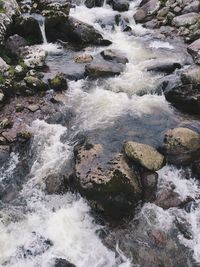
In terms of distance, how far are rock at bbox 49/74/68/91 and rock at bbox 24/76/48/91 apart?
236 millimetres

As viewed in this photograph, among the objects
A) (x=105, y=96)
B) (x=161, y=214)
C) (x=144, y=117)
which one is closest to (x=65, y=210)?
(x=161, y=214)

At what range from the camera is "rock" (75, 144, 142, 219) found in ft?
26.3

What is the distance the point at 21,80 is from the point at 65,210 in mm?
5890

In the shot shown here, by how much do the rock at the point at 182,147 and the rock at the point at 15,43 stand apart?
7938 millimetres

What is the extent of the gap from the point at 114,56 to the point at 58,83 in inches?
121

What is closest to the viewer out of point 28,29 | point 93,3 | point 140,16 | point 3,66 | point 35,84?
point 35,84

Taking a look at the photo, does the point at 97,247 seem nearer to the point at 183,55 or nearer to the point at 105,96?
the point at 105,96

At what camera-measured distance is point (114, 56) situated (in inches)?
565

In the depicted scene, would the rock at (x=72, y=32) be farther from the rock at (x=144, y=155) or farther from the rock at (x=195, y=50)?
the rock at (x=144, y=155)

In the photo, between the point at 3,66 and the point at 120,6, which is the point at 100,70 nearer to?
the point at 3,66

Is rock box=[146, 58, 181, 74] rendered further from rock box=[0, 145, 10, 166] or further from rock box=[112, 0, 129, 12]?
rock box=[112, 0, 129, 12]

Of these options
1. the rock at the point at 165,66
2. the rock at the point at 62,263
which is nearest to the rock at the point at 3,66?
the rock at the point at 165,66

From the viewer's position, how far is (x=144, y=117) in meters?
10.9

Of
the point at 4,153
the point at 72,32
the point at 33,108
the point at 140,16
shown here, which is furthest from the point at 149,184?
the point at 140,16
